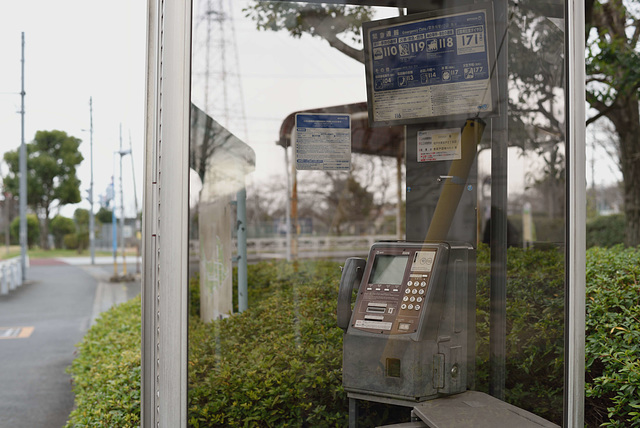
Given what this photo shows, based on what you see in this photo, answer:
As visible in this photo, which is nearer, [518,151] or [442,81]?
[442,81]

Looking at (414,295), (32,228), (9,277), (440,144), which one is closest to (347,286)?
(414,295)

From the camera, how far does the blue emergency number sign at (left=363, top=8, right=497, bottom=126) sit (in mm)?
2648

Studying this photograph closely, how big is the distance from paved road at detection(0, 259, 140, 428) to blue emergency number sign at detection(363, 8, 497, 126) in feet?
12.4

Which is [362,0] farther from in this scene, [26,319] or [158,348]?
[26,319]

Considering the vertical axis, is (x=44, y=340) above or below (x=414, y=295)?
below

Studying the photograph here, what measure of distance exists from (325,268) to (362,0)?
1244 mm

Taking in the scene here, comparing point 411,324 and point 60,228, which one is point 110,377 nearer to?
point 411,324

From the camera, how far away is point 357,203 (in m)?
3.07

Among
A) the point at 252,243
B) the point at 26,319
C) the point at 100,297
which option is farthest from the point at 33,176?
the point at 252,243

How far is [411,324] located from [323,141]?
89 cm

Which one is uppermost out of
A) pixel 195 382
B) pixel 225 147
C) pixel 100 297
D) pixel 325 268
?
pixel 225 147

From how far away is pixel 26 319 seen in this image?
1093 centimetres

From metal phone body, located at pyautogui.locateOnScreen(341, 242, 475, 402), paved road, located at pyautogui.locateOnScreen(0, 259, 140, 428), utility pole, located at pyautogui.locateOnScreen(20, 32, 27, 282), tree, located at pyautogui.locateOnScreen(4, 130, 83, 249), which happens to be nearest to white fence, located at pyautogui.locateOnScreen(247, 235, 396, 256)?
metal phone body, located at pyautogui.locateOnScreen(341, 242, 475, 402)

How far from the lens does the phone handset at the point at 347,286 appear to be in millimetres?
2568
